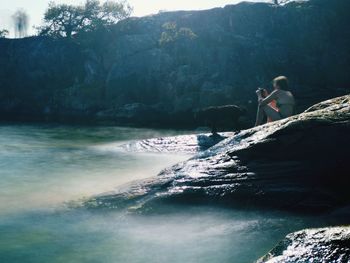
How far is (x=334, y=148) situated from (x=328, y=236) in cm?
443

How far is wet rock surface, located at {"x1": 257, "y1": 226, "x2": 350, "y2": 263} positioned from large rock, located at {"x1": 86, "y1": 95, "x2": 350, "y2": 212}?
3499 millimetres

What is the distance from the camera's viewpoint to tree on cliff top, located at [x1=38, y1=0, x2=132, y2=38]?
7819cm

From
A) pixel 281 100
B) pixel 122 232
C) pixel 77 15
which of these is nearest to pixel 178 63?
pixel 77 15

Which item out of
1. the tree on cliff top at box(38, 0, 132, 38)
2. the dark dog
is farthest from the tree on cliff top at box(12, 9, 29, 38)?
the dark dog

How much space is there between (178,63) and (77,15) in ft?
102

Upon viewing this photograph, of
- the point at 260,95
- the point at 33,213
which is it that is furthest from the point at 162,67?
the point at 33,213

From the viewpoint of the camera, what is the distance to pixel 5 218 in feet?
26.2

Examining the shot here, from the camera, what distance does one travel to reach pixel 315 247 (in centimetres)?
390

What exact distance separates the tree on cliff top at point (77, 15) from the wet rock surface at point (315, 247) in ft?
254

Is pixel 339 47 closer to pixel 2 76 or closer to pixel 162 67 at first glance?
pixel 162 67

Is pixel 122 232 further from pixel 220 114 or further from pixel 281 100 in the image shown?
pixel 220 114

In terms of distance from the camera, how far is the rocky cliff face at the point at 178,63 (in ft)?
182

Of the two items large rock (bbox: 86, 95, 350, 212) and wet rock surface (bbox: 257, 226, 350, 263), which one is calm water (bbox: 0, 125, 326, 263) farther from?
wet rock surface (bbox: 257, 226, 350, 263)

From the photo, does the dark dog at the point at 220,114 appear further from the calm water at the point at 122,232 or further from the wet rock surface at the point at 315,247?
the wet rock surface at the point at 315,247
